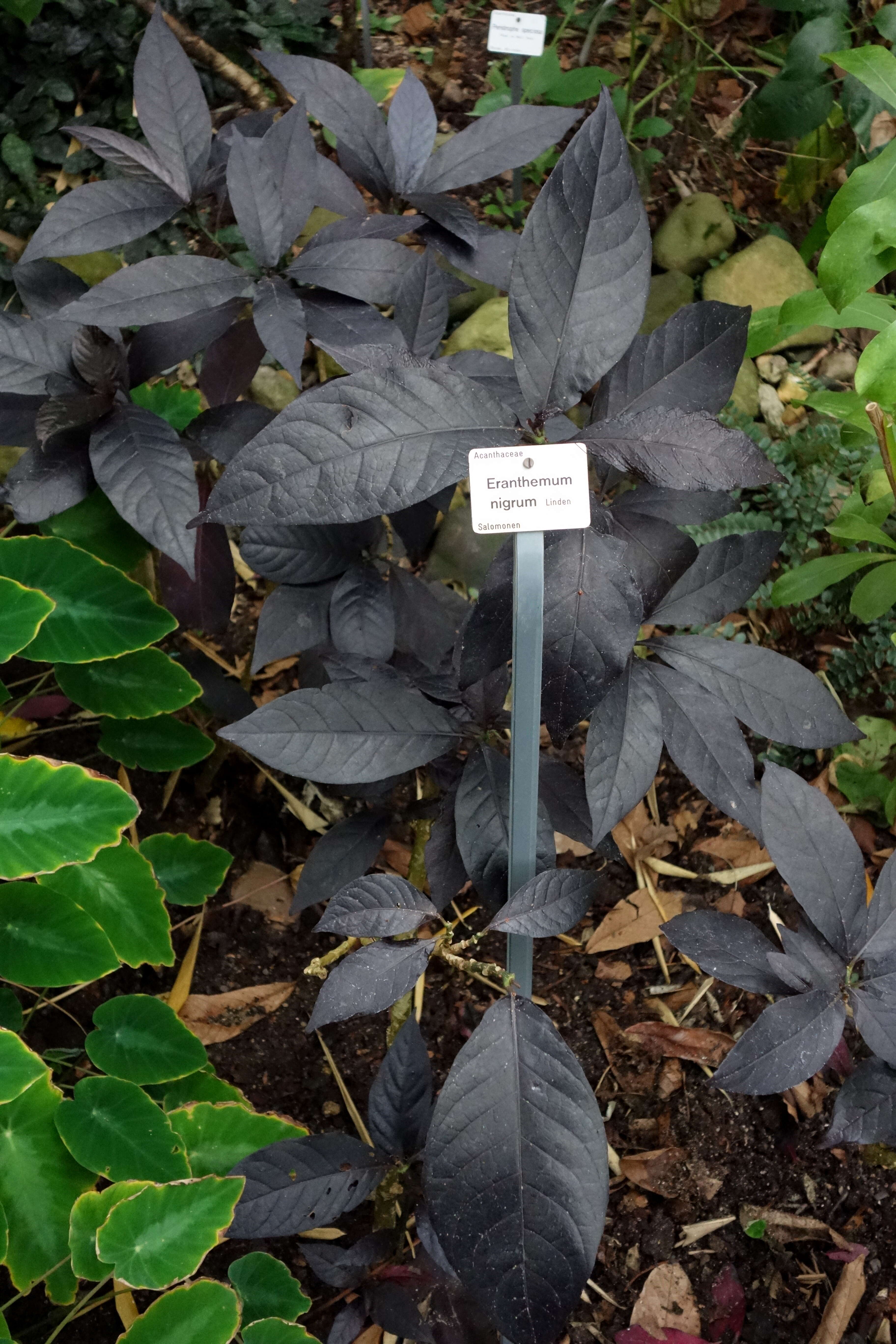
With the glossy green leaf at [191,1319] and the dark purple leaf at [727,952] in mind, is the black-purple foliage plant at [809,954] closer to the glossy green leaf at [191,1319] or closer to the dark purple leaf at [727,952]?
the dark purple leaf at [727,952]

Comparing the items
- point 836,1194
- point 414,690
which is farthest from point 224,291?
point 836,1194

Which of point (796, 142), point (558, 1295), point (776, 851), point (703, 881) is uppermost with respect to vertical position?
point (796, 142)

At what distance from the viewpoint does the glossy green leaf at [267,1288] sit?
3.44 ft

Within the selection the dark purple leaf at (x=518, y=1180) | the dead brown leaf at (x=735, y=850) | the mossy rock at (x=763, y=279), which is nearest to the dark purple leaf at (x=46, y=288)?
the dark purple leaf at (x=518, y=1180)

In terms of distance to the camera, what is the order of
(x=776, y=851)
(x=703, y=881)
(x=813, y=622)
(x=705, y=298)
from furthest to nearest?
(x=705, y=298)
(x=813, y=622)
(x=703, y=881)
(x=776, y=851)

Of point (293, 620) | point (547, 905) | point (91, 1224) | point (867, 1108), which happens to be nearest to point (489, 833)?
point (547, 905)

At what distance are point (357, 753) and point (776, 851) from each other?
413mm

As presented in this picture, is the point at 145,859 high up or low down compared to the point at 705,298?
down

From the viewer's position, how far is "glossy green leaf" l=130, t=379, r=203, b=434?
136cm

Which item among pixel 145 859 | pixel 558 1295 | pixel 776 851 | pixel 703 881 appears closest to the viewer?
pixel 558 1295

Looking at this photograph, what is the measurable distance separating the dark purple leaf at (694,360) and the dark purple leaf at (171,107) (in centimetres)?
59

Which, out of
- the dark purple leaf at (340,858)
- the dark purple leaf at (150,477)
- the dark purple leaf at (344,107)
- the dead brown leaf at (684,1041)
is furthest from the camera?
the dead brown leaf at (684,1041)

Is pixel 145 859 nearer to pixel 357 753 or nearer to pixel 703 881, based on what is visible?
pixel 357 753

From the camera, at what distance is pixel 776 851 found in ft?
3.01
